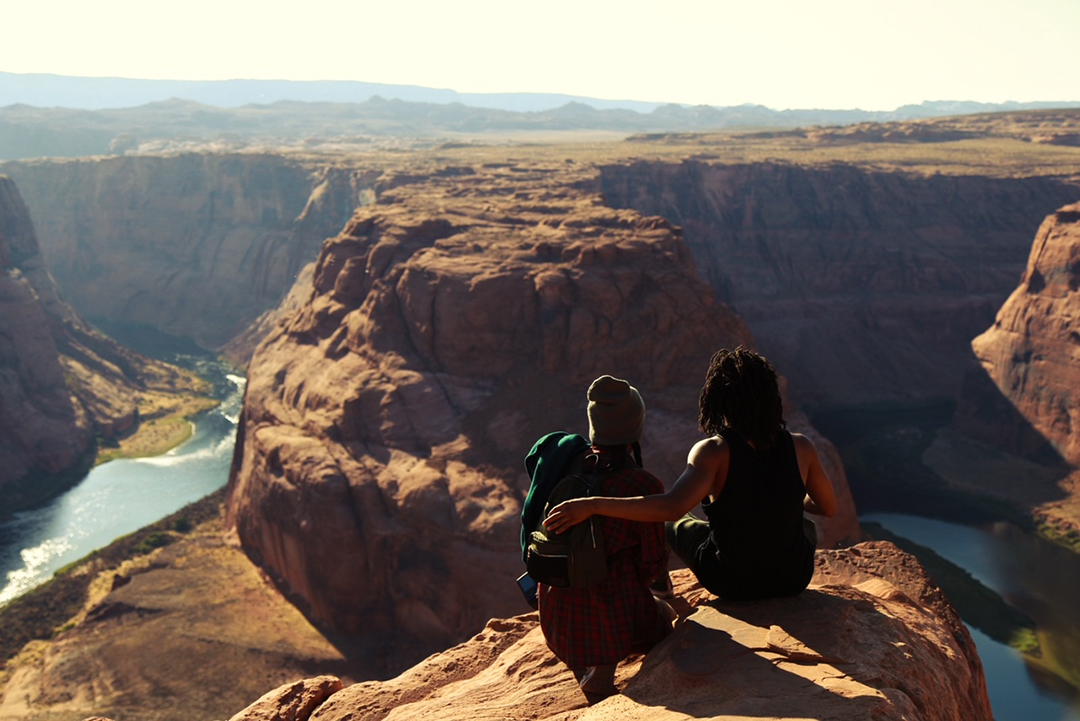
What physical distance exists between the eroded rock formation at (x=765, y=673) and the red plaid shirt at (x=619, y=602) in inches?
9.8

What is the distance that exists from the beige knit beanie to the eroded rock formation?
1.47 m

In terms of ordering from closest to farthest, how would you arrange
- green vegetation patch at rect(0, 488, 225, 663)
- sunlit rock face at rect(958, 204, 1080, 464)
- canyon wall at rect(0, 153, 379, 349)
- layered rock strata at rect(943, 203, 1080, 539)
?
green vegetation patch at rect(0, 488, 225, 663), layered rock strata at rect(943, 203, 1080, 539), sunlit rock face at rect(958, 204, 1080, 464), canyon wall at rect(0, 153, 379, 349)

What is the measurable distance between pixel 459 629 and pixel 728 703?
78.8ft

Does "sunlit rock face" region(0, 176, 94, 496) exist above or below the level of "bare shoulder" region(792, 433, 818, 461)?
below

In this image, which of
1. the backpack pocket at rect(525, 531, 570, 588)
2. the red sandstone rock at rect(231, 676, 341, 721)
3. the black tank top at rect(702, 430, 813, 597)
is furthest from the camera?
the red sandstone rock at rect(231, 676, 341, 721)

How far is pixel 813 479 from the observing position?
7203mm

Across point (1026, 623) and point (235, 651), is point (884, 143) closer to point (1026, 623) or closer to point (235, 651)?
point (1026, 623)

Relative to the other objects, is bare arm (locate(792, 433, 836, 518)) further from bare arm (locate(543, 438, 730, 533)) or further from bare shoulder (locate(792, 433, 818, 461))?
bare arm (locate(543, 438, 730, 533))

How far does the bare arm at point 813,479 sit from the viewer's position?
23.2ft

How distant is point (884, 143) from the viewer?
373 ft

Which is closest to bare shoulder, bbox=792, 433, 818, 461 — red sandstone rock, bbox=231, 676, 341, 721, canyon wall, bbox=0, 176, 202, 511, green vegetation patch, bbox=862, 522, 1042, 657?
red sandstone rock, bbox=231, 676, 341, 721

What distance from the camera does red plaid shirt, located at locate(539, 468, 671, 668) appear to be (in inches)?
276

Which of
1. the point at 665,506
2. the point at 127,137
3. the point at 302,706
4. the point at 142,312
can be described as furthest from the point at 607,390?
the point at 127,137

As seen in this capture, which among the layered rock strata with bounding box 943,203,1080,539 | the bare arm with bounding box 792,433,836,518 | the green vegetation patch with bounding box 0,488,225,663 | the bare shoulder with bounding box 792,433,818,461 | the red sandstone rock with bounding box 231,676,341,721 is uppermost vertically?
the bare shoulder with bounding box 792,433,818,461
